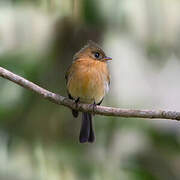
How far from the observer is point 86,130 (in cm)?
462

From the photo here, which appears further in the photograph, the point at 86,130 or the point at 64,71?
the point at 64,71

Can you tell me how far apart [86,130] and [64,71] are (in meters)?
0.65

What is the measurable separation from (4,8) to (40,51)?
0.57 metres

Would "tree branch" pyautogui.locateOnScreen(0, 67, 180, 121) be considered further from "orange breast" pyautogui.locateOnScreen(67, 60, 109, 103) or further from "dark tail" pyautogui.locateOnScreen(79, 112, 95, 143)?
"dark tail" pyautogui.locateOnScreen(79, 112, 95, 143)

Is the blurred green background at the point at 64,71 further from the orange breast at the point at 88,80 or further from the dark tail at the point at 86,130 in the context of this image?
the orange breast at the point at 88,80

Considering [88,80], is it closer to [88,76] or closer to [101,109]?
[88,76]

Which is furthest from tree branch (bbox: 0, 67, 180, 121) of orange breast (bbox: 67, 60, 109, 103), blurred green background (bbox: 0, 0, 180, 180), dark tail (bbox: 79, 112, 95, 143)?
blurred green background (bbox: 0, 0, 180, 180)

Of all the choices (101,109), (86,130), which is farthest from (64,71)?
(101,109)

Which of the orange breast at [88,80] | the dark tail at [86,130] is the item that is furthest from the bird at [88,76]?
the dark tail at [86,130]

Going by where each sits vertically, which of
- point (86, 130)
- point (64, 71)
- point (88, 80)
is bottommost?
point (86, 130)

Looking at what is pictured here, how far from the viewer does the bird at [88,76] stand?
4125mm

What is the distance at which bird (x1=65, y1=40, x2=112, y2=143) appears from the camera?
4125mm

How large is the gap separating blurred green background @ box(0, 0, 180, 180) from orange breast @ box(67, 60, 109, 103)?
53 centimetres

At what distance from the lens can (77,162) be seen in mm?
4754
